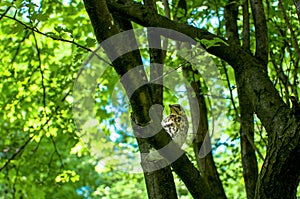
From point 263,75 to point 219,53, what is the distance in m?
0.30

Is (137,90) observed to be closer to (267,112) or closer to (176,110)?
(267,112)

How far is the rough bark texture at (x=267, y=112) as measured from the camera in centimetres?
207

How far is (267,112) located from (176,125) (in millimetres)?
669

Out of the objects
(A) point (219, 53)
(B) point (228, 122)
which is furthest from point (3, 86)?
(A) point (219, 53)

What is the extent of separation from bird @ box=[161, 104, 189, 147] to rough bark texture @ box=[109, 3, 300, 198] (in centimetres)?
46

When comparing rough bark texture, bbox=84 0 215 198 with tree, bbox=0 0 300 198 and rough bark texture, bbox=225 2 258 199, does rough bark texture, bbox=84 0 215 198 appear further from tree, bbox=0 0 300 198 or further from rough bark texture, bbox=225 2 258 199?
rough bark texture, bbox=225 2 258 199

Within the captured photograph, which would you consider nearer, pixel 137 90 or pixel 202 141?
Result: pixel 137 90

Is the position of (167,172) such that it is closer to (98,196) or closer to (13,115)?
(13,115)

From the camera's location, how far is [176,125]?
2.89 m

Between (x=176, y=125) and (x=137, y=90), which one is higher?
(x=176, y=125)

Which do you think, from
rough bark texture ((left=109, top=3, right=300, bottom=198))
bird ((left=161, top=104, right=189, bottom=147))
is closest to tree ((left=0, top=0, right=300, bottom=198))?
rough bark texture ((left=109, top=3, right=300, bottom=198))

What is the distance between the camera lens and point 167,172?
2.65 meters

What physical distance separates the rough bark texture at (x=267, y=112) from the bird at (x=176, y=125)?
0.46 m

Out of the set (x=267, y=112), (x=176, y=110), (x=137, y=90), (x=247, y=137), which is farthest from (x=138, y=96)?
(x=247, y=137)
